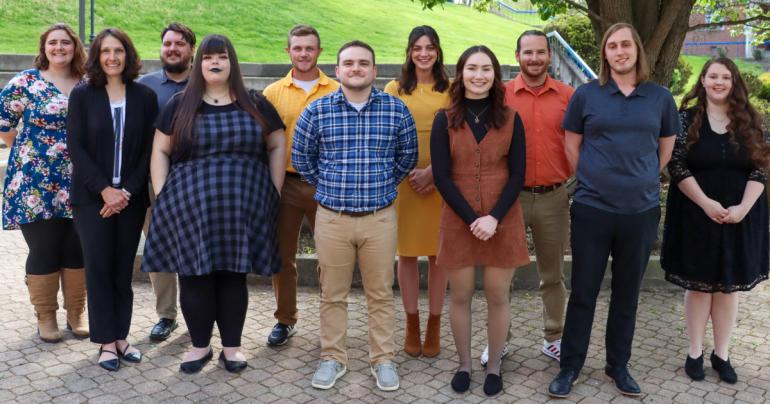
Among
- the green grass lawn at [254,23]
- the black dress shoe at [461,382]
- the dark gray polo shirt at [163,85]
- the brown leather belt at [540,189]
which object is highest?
the green grass lawn at [254,23]

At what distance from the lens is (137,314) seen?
606 cm

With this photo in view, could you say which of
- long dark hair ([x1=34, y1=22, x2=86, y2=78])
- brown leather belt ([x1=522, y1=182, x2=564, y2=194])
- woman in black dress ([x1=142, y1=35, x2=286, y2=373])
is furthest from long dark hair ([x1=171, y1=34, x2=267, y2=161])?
brown leather belt ([x1=522, y1=182, x2=564, y2=194])

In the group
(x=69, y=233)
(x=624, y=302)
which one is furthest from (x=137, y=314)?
(x=624, y=302)

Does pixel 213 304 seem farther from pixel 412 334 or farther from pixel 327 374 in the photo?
pixel 412 334

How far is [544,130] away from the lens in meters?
4.95

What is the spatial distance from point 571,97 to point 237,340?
109 inches

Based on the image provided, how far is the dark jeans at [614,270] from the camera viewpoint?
14.7 feet

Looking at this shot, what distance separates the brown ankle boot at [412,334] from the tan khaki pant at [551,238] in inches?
37.1

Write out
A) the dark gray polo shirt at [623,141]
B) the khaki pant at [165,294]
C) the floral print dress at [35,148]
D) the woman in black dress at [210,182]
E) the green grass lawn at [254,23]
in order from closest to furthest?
the dark gray polo shirt at [623,141] < the woman in black dress at [210,182] < the floral print dress at [35,148] < the khaki pant at [165,294] < the green grass lawn at [254,23]

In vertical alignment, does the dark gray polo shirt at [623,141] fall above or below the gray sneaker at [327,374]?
above

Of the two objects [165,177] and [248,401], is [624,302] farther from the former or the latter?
[165,177]

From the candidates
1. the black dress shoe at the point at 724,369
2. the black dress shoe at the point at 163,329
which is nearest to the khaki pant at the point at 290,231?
the black dress shoe at the point at 163,329

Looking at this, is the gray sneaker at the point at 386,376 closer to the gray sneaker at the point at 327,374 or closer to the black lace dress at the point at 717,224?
the gray sneaker at the point at 327,374

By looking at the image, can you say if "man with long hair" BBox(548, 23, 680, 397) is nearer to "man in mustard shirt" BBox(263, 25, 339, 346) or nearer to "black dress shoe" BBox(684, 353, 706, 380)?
"black dress shoe" BBox(684, 353, 706, 380)
